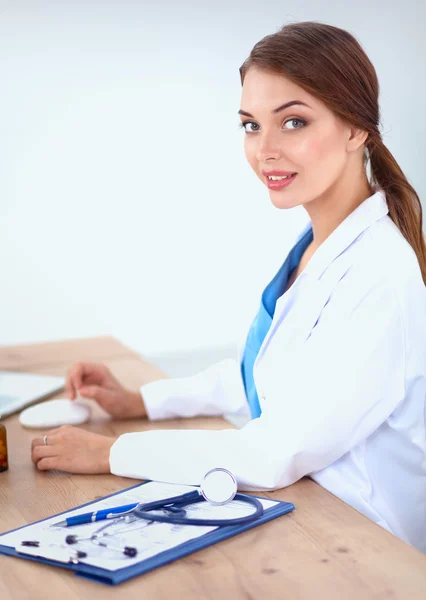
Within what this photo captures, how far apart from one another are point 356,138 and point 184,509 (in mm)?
825

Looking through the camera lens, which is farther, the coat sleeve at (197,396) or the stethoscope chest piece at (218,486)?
the coat sleeve at (197,396)

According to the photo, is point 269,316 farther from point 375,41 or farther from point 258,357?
point 375,41

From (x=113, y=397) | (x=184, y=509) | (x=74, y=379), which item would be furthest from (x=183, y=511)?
(x=74, y=379)

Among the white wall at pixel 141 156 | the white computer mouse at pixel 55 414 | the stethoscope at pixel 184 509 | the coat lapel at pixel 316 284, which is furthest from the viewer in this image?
the white wall at pixel 141 156

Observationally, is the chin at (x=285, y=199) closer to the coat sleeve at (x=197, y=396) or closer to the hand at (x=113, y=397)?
the coat sleeve at (x=197, y=396)

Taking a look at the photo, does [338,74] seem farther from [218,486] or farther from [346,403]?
[218,486]

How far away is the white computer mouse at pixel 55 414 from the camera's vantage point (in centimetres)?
173

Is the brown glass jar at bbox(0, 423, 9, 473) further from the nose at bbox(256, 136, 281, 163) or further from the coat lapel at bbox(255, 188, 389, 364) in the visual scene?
the nose at bbox(256, 136, 281, 163)

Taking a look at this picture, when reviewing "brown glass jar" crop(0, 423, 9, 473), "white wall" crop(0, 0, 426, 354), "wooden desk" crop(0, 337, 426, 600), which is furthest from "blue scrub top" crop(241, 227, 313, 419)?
"white wall" crop(0, 0, 426, 354)

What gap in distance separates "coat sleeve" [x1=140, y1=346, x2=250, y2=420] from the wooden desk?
0.42m

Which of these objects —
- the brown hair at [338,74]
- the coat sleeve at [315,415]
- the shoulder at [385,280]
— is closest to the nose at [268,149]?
the brown hair at [338,74]

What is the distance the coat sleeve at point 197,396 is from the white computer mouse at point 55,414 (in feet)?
0.48

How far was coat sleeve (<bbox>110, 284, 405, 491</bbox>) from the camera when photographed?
4.32ft

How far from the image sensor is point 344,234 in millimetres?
1565
